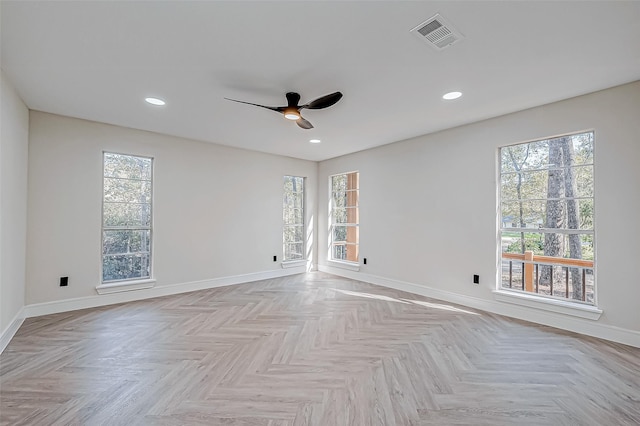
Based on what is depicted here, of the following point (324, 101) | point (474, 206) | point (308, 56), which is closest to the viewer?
point (308, 56)

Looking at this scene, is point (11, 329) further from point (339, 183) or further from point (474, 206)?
point (474, 206)

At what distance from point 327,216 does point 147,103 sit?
3958mm

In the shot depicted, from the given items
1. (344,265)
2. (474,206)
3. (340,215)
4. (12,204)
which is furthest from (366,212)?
(12,204)

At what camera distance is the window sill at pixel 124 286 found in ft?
12.9

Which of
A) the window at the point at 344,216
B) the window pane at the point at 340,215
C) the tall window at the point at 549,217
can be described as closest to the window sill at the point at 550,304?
the tall window at the point at 549,217

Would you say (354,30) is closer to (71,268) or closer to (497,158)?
(497,158)

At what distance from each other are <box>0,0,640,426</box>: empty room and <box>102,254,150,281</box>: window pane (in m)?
0.03

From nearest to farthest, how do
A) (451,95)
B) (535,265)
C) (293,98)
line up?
1. (293,98)
2. (451,95)
3. (535,265)

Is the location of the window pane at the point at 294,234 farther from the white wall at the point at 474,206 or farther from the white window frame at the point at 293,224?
the white wall at the point at 474,206

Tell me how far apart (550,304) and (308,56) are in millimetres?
3712

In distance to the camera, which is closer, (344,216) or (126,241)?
(126,241)

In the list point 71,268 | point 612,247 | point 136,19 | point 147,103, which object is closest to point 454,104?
point 612,247

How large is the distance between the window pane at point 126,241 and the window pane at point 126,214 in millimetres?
118

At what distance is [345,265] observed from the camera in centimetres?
589
